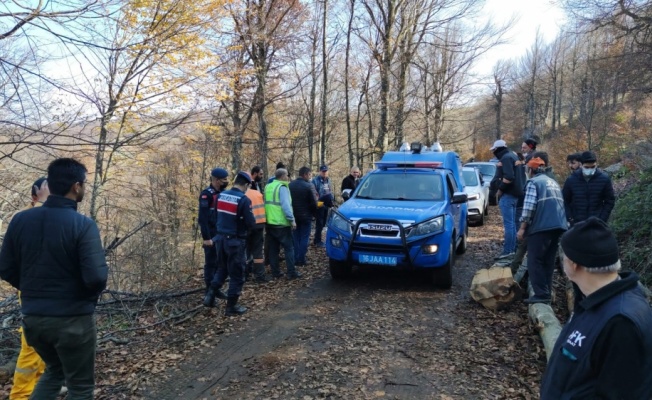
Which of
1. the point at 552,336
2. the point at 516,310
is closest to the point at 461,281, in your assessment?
the point at 516,310

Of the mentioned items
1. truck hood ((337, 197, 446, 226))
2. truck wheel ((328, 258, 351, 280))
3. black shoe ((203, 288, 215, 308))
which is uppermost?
truck hood ((337, 197, 446, 226))

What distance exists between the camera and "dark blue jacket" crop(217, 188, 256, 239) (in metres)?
5.81

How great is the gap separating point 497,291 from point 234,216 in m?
3.82

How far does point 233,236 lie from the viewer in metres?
5.84

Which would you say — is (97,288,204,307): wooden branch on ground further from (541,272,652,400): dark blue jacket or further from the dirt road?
(541,272,652,400): dark blue jacket

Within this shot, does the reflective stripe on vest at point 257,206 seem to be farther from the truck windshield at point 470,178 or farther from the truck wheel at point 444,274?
the truck windshield at point 470,178

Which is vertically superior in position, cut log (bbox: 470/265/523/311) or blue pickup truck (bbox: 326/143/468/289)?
blue pickup truck (bbox: 326/143/468/289)

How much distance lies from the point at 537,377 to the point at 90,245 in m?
4.19

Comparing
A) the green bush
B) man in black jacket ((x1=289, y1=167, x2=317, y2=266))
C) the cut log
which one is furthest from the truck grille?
the green bush

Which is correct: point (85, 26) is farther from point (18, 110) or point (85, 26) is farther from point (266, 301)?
point (266, 301)

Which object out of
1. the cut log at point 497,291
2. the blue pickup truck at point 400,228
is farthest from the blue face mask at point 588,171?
the cut log at point 497,291

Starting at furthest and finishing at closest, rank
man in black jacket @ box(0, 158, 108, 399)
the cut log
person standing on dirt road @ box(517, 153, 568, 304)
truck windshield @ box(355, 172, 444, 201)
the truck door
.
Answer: truck windshield @ box(355, 172, 444, 201)
the truck door
the cut log
person standing on dirt road @ box(517, 153, 568, 304)
man in black jacket @ box(0, 158, 108, 399)

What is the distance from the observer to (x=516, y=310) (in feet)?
19.0

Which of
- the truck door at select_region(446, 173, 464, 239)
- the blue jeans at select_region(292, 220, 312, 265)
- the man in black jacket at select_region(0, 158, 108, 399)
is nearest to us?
the man in black jacket at select_region(0, 158, 108, 399)
